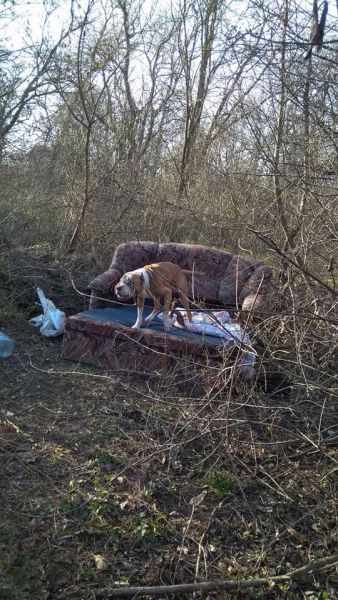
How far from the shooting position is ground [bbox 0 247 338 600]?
10.1ft

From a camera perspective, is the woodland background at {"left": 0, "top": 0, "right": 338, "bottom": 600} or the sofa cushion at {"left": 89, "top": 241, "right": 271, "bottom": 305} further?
the sofa cushion at {"left": 89, "top": 241, "right": 271, "bottom": 305}

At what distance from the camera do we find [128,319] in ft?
20.6

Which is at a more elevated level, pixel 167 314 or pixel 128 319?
pixel 167 314

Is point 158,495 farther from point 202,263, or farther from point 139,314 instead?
point 202,263

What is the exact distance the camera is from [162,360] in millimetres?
5438

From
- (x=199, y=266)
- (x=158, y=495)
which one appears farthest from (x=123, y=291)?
(x=158, y=495)

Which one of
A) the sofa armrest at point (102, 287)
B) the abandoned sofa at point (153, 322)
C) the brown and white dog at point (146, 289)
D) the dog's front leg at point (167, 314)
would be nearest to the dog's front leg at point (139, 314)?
the brown and white dog at point (146, 289)

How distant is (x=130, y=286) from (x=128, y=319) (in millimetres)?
488

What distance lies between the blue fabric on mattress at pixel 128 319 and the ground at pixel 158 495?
34.0 inches

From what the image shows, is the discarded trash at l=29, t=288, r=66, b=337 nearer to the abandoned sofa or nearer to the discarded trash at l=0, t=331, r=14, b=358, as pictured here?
the abandoned sofa

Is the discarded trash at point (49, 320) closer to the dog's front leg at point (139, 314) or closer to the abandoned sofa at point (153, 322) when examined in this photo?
the abandoned sofa at point (153, 322)

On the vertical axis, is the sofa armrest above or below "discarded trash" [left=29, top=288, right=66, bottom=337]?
above

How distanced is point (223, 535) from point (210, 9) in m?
8.96

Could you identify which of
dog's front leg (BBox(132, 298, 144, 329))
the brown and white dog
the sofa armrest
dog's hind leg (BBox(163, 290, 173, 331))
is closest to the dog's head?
the brown and white dog
